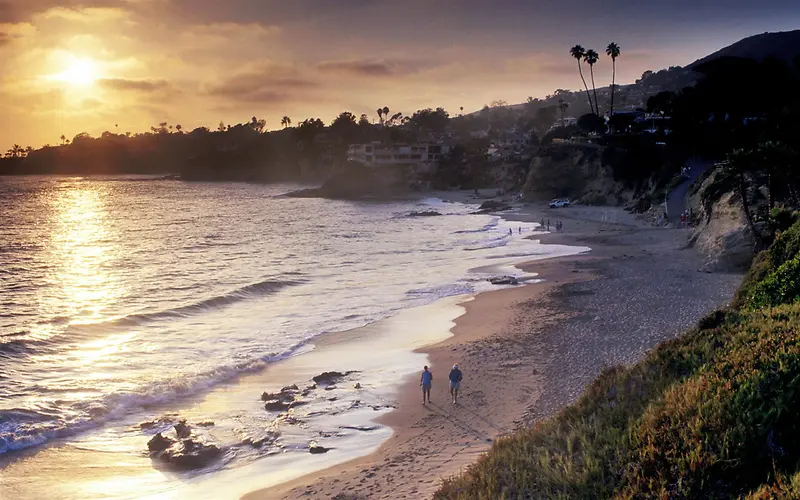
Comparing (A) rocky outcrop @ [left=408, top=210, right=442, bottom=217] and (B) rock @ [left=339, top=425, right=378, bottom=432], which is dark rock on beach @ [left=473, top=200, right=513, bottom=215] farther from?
(B) rock @ [left=339, top=425, right=378, bottom=432]

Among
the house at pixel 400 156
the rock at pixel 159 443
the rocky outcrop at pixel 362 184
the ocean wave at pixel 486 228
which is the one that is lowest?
the rock at pixel 159 443

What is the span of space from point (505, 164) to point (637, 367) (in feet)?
335

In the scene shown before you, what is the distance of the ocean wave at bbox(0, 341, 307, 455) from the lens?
14.5 m

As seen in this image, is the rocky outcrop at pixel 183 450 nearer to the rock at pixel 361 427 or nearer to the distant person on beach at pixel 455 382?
the rock at pixel 361 427

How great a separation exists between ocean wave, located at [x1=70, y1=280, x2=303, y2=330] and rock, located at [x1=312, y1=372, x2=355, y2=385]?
34.8 feet

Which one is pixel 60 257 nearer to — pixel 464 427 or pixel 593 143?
pixel 464 427

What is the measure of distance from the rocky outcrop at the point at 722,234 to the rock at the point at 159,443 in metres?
23.8

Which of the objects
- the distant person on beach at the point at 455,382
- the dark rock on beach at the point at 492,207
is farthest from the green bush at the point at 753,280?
the dark rock on beach at the point at 492,207

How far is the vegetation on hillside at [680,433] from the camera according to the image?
6934 mm

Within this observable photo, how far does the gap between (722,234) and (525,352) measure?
54.6 ft

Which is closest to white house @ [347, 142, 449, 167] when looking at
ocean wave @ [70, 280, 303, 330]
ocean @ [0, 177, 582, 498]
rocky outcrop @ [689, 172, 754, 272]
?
ocean @ [0, 177, 582, 498]

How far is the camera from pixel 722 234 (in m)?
30.8

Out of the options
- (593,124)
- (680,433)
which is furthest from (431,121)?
(680,433)

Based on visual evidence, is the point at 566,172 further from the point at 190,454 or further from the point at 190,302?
the point at 190,454
